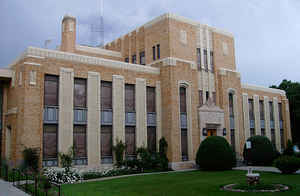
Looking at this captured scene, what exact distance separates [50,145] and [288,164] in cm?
1496

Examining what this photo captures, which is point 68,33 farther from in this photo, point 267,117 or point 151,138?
point 267,117

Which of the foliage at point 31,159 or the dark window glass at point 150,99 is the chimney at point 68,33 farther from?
the foliage at point 31,159

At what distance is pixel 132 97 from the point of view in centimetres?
2498

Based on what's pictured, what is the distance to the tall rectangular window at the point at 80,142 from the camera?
21778 millimetres

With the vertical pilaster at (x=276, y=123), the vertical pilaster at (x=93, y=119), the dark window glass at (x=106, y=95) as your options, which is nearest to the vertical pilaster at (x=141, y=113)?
the dark window glass at (x=106, y=95)

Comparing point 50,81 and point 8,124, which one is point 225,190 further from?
point 8,124

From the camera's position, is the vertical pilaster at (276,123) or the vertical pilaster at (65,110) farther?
the vertical pilaster at (276,123)

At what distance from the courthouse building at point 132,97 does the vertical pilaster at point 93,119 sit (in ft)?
0.23

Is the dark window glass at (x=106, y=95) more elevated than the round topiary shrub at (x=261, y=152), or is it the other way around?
the dark window glass at (x=106, y=95)

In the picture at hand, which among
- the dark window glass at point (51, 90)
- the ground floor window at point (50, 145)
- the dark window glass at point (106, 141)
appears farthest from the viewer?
the dark window glass at point (106, 141)

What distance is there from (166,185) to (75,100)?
9.72m

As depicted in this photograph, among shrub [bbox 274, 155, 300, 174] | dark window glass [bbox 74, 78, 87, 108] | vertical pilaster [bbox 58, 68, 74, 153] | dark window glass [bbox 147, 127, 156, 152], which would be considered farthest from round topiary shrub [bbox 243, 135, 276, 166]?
vertical pilaster [bbox 58, 68, 74, 153]

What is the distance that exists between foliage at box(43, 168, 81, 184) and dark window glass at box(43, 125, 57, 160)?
3.50 ft

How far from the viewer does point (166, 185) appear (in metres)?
15.8
